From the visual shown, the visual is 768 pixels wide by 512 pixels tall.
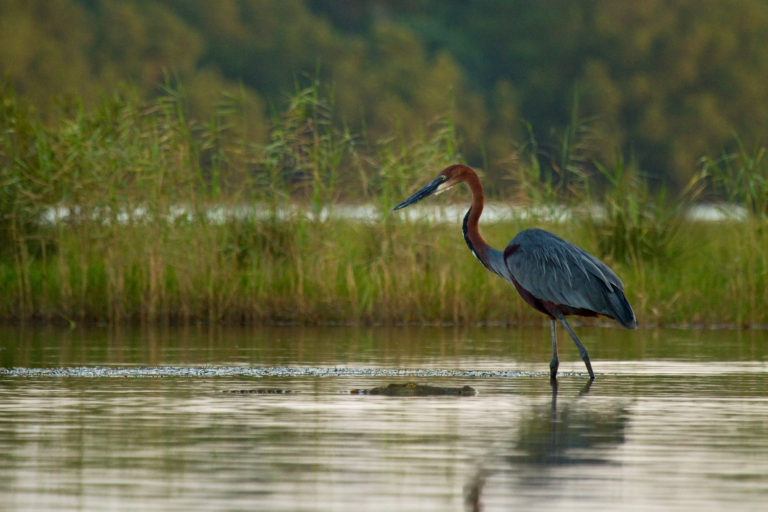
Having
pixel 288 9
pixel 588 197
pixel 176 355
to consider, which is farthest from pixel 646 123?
pixel 176 355

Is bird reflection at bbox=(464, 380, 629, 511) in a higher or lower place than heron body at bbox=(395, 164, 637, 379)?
lower

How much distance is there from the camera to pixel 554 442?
750 centimetres

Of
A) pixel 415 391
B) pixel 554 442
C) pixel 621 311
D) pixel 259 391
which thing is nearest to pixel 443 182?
pixel 621 311

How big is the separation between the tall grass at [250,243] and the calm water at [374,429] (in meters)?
2.46

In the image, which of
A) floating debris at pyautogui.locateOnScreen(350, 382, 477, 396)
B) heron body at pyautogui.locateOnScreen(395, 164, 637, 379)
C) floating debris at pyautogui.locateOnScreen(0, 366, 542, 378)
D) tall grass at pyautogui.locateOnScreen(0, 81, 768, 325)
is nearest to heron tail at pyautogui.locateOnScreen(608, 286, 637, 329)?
heron body at pyautogui.locateOnScreen(395, 164, 637, 379)

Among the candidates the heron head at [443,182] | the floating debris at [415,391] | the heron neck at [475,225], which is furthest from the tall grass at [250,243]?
the floating debris at [415,391]

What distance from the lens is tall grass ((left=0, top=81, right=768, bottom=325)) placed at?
1595 cm

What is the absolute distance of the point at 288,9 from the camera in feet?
194

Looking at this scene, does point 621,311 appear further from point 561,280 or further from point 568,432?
point 568,432

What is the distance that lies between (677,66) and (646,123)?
132 inches

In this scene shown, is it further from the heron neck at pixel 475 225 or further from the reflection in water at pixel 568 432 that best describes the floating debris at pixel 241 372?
the reflection in water at pixel 568 432

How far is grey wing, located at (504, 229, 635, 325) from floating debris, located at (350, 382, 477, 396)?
158 cm

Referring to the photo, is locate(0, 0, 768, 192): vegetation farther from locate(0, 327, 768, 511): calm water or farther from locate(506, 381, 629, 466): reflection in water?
locate(506, 381, 629, 466): reflection in water

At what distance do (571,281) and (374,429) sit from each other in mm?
3376
